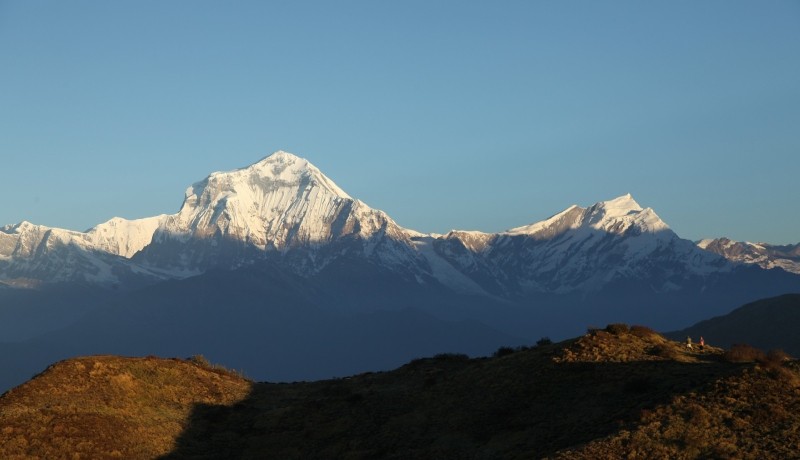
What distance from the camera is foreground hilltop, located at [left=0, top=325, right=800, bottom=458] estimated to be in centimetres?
5822

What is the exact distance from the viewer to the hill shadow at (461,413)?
61938 mm

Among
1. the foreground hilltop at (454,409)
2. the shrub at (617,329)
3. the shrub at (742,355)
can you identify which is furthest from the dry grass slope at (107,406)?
A: the shrub at (742,355)

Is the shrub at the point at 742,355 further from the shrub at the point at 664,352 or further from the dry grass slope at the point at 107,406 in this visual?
the dry grass slope at the point at 107,406

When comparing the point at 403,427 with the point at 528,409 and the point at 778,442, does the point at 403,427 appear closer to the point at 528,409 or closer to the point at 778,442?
the point at 528,409

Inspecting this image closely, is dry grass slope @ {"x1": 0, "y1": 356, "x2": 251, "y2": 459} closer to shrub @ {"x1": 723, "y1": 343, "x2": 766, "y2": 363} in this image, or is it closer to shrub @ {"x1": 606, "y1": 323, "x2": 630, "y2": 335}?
shrub @ {"x1": 606, "y1": 323, "x2": 630, "y2": 335}

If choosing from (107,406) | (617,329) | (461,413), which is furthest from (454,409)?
(107,406)

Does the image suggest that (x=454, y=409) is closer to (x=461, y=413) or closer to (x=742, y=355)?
(x=461, y=413)

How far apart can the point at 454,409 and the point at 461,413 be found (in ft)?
3.92

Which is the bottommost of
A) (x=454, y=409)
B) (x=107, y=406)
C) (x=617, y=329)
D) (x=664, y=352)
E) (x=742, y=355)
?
(x=454, y=409)

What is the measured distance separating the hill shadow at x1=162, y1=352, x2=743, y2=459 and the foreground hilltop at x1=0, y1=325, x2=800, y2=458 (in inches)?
5.5

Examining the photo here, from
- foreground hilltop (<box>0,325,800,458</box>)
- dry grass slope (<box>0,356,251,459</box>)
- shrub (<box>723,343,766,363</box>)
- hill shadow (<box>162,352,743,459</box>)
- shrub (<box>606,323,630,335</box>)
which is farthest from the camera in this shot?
shrub (<box>606,323,630,335</box>)

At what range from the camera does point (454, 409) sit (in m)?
69.9

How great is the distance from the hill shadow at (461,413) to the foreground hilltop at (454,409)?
0.46 feet

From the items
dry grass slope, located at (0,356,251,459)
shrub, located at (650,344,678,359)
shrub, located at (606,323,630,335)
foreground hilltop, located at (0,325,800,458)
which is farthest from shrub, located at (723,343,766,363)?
dry grass slope, located at (0,356,251,459)
